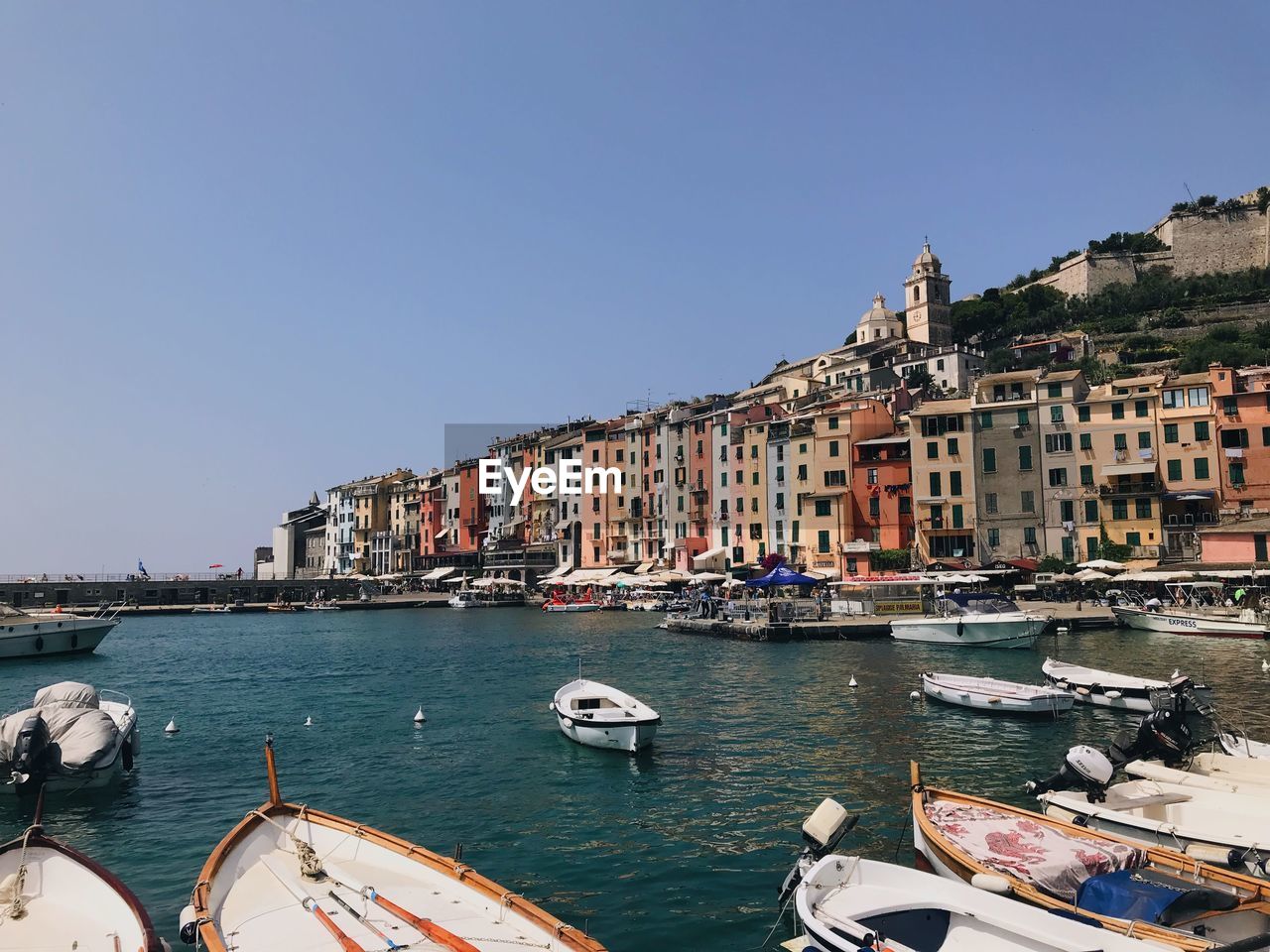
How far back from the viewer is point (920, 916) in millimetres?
9867

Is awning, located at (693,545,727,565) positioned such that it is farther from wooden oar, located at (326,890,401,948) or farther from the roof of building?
wooden oar, located at (326,890,401,948)

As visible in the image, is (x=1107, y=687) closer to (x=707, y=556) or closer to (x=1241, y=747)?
(x=1241, y=747)

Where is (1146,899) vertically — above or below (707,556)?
below

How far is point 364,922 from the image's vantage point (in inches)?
386

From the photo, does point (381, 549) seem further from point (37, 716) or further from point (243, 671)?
point (37, 716)

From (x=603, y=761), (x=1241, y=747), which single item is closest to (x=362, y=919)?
(x=603, y=761)

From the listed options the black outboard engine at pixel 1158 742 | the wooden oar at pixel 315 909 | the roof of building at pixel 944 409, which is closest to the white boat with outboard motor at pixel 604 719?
the black outboard engine at pixel 1158 742

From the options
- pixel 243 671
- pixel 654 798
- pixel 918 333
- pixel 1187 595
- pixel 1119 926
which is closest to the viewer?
pixel 1119 926

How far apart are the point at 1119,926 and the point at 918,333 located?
122m

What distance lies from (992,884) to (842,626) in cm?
4108

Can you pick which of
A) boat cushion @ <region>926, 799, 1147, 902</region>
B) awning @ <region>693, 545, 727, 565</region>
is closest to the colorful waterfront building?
awning @ <region>693, 545, 727, 565</region>

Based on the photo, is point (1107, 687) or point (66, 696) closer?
point (66, 696)

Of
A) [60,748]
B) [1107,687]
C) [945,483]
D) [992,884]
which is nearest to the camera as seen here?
[992,884]

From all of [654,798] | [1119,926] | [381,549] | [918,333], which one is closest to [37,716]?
[654,798]
